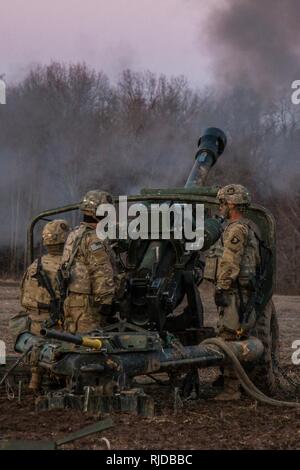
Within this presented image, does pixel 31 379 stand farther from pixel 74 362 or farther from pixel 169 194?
pixel 169 194

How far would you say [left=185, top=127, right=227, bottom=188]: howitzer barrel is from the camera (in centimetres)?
1045

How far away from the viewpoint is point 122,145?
74.5ft

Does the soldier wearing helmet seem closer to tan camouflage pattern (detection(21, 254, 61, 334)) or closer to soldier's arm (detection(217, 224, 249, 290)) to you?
tan camouflage pattern (detection(21, 254, 61, 334))

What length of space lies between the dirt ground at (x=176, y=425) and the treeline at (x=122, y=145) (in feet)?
27.1

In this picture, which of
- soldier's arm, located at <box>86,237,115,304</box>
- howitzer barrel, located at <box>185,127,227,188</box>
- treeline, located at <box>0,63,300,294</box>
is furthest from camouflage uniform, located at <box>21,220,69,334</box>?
treeline, located at <box>0,63,300,294</box>

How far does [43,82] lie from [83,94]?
1426mm

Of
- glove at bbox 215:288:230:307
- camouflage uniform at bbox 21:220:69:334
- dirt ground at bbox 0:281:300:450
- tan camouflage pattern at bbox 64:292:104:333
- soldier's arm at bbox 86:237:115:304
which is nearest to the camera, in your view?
dirt ground at bbox 0:281:300:450

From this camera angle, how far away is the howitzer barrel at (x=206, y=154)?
34.3 ft

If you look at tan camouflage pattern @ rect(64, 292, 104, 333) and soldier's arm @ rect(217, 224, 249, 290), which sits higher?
soldier's arm @ rect(217, 224, 249, 290)

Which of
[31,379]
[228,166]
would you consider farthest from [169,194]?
[228,166]

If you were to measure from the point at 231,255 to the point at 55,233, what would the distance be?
5.43 ft

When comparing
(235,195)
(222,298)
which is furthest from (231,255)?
(235,195)

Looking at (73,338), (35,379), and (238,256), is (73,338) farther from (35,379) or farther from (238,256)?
(238,256)
